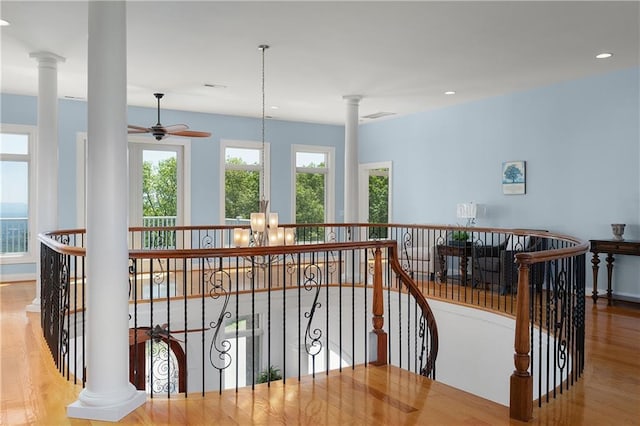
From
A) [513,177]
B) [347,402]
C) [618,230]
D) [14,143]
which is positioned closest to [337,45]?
[347,402]

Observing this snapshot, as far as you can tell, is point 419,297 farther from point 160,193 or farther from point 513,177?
point 160,193

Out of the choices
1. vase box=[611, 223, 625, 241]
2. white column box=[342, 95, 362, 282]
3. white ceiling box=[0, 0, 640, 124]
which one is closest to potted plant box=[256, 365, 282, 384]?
white column box=[342, 95, 362, 282]

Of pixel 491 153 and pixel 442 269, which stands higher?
pixel 491 153

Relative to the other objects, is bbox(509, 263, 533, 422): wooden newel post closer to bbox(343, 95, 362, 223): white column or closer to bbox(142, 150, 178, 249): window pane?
bbox(343, 95, 362, 223): white column

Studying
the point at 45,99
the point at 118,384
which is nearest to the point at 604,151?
the point at 118,384

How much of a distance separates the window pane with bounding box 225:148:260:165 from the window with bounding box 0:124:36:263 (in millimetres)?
3582

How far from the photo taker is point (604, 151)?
727cm

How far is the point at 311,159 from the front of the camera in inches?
466

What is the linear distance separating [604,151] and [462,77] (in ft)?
7.40

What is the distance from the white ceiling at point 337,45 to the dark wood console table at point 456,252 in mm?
2475

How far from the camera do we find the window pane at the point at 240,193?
1072 centimetres

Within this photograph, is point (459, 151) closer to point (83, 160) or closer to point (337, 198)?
point (337, 198)

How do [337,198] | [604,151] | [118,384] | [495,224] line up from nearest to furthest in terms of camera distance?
[118,384]
[604,151]
[495,224]
[337,198]

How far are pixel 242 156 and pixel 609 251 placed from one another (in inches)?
278
